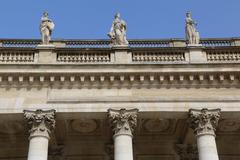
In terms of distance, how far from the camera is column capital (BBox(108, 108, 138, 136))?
2125cm

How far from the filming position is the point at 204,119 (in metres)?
21.4

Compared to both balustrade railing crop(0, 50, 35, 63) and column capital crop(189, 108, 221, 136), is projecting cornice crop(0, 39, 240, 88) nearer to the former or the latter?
balustrade railing crop(0, 50, 35, 63)

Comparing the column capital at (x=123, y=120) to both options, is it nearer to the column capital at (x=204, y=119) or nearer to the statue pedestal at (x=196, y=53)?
the column capital at (x=204, y=119)

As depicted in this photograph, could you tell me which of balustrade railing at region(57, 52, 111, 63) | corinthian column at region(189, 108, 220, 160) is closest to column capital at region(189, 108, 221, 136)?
corinthian column at region(189, 108, 220, 160)

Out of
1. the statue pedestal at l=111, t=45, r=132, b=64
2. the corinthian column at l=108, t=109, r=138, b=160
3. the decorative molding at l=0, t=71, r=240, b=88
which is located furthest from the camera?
the statue pedestal at l=111, t=45, r=132, b=64

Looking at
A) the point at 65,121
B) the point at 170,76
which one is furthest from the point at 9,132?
the point at 170,76

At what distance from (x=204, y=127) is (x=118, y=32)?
675 centimetres

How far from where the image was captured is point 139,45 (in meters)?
24.8

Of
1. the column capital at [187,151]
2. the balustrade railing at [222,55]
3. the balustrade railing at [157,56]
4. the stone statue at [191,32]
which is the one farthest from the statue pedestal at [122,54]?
the column capital at [187,151]

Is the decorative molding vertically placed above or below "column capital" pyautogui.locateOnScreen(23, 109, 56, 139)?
above

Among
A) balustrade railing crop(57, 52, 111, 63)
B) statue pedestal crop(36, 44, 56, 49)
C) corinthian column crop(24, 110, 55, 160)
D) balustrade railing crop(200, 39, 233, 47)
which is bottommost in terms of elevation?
corinthian column crop(24, 110, 55, 160)

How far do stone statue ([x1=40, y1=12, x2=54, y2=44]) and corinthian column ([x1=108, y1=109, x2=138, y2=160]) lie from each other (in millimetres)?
5475

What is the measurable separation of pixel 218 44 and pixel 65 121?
914 centimetres

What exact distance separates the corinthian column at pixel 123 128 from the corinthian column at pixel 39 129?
2820mm
